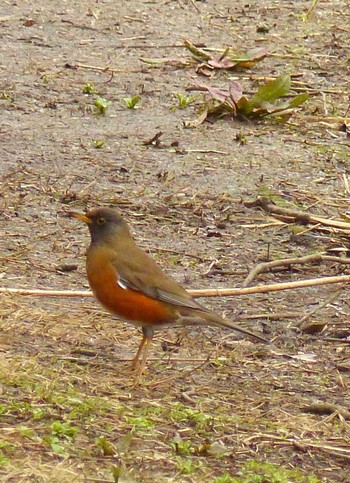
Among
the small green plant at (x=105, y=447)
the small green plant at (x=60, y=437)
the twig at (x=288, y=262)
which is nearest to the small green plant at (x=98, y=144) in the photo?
the twig at (x=288, y=262)

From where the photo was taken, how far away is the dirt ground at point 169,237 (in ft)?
14.6

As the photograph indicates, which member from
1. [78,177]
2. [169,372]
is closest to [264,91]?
[78,177]

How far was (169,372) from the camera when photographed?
518 cm

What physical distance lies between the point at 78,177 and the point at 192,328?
2.19m

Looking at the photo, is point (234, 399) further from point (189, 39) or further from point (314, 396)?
point (189, 39)

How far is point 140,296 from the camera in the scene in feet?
17.1

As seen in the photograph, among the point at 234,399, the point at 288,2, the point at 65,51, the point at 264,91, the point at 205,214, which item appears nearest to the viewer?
the point at 234,399

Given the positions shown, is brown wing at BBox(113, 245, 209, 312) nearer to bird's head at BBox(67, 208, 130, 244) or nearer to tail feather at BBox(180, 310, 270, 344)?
tail feather at BBox(180, 310, 270, 344)

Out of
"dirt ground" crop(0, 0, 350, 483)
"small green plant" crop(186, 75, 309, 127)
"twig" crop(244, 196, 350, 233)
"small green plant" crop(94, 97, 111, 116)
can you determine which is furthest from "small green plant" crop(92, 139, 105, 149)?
"twig" crop(244, 196, 350, 233)

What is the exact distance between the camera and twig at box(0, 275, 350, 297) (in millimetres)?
5793

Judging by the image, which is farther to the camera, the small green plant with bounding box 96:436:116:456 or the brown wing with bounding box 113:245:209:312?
the brown wing with bounding box 113:245:209:312

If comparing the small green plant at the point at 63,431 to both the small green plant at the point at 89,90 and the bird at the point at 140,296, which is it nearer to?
the bird at the point at 140,296

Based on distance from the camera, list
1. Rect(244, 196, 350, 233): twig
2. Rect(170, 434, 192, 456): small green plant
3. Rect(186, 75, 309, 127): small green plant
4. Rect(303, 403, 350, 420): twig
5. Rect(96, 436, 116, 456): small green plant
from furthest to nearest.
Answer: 1. Rect(186, 75, 309, 127): small green plant
2. Rect(244, 196, 350, 233): twig
3. Rect(303, 403, 350, 420): twig
4. Rect(170, 434, 192, 456): small green plant
5. Rect(96, 436, 116, 456): small green plant

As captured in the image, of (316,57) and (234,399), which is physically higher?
(234,399)
